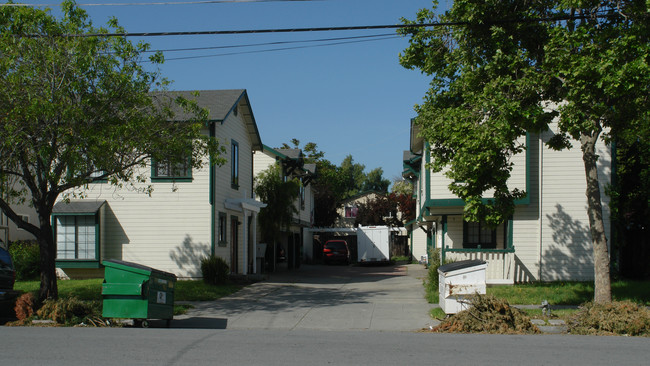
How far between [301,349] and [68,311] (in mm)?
6258

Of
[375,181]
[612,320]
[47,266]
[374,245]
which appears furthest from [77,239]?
[375,181]

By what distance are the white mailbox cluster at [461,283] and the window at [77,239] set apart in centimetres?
1312

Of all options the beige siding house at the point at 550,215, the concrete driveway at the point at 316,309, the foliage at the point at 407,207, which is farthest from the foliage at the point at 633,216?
the foliage at the point at 407,207

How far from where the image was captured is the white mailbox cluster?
13180 mm

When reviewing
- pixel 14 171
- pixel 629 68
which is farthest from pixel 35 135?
pixel 629 68

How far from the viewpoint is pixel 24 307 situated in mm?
13023

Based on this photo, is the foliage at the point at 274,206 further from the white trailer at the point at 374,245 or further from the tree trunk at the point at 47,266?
the tree trunk at the point at 47,266

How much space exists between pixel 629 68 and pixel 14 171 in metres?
13.9

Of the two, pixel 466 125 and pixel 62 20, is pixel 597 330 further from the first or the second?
pixel 62 20

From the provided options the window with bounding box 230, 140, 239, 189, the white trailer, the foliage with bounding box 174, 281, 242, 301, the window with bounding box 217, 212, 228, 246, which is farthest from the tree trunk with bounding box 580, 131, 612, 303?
the white trailer

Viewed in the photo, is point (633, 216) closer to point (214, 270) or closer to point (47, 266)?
point (214, 270)

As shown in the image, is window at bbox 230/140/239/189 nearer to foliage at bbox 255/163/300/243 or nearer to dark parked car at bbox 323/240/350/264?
foliage at bbox 255/163/300/243

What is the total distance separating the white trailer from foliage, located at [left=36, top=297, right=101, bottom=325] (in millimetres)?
24869

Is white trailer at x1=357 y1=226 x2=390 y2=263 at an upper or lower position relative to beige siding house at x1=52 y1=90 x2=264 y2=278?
lower
